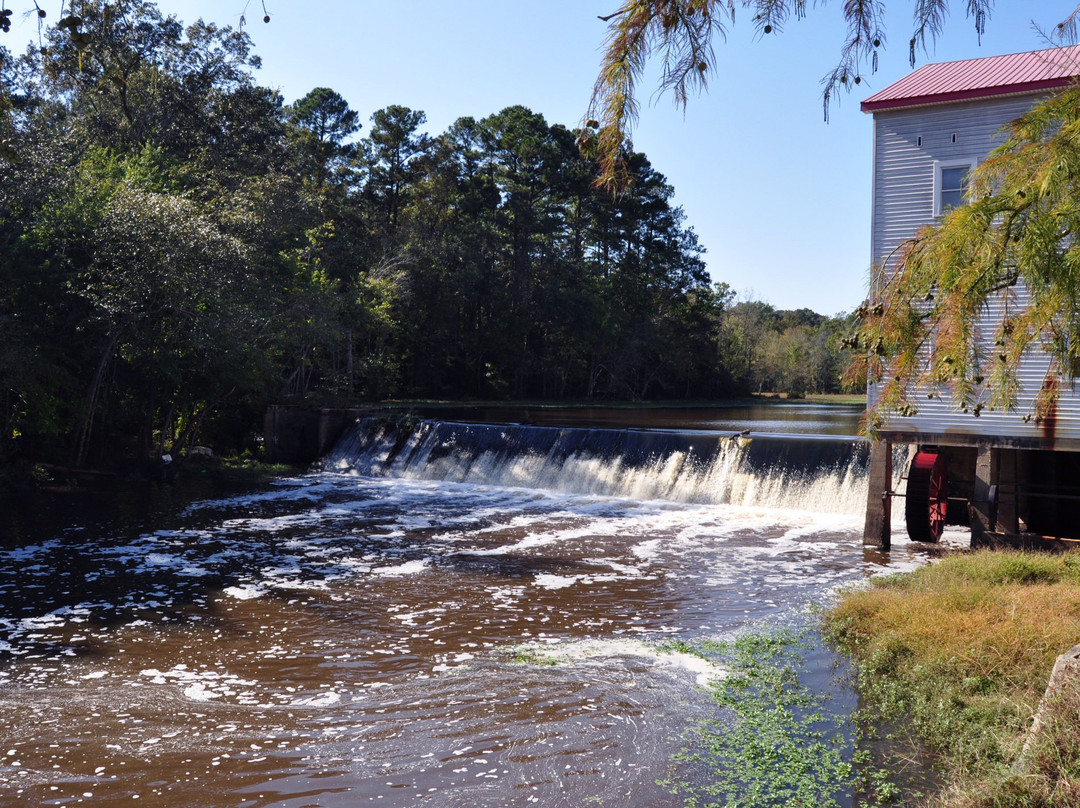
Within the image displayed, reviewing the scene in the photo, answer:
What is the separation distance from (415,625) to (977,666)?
215 inches

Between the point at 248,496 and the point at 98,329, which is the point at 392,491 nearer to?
the point at 248,496

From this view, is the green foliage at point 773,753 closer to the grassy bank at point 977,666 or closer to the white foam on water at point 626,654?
the white foam on water at point 626,654

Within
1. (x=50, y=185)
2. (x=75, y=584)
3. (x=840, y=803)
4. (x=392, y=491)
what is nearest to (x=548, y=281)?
(x=392, y=491)

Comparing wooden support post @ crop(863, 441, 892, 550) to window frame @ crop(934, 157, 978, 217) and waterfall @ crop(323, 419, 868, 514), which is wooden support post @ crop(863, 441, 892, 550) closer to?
waterfall @ crop(323, 419, 868, 514)

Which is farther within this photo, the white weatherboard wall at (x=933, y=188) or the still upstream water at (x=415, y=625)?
the white weatherboard wall at (x=933, y=188)

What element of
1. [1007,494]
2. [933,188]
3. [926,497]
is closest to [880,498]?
[926,497]

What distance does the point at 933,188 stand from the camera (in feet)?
41.4

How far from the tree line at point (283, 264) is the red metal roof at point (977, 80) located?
420 centimetres

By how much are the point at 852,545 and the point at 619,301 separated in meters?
35.9

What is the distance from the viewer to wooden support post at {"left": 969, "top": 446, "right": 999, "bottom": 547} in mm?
12469

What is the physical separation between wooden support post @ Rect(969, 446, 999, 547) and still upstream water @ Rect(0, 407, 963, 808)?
0.94 m

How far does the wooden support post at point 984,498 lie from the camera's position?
12469 mm

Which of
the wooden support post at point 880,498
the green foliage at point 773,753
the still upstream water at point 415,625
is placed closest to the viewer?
the green foliage at point 773,753

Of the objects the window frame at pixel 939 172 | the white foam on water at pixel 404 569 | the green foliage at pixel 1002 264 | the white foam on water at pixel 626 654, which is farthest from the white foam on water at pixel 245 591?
the window frame at pixel 939 172
